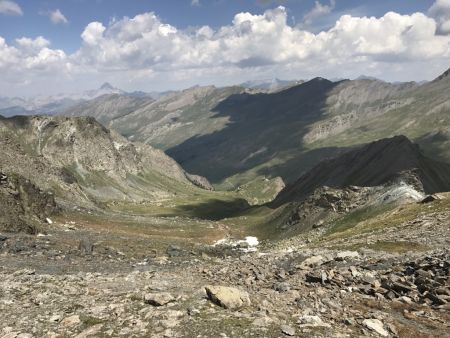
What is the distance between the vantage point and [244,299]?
23.4 metres

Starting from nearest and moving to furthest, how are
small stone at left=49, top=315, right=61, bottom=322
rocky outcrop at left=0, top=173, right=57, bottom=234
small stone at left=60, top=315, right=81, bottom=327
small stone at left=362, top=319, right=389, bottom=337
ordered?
small stone at left=362, top=319, right=389, bottom=337
small stone at left=60, top=315, right=81, bottom=327
small stone at left=49, top=315, right=61, bottom=322
rocky outcrop at left=0, top=173, right=57, bottom=234

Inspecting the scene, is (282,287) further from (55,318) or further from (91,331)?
(55,318)

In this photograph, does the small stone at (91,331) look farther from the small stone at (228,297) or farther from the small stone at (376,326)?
the small stone at (376,326)

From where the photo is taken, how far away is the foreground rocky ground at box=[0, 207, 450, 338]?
2072 centimetres

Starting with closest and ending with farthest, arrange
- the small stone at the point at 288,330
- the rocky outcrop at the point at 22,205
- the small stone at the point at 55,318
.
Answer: the small stone at the point at 288,330
the small stone at the point at 55,318
the rocky outcrop at the point at 22,205

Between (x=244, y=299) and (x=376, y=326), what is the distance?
668 centimetres

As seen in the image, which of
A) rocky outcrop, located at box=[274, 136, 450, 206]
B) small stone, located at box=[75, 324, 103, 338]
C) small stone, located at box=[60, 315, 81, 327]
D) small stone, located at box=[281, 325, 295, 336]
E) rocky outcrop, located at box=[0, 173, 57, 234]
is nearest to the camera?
small stone, located at box=[281, 325, 295, 336]

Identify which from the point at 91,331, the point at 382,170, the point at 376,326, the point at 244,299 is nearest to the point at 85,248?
the point at 91,331

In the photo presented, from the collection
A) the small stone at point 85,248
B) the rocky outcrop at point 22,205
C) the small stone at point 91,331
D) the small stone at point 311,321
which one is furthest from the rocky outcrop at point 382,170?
the small stone at point 91,331

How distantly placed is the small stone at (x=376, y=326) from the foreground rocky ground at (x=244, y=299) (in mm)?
53

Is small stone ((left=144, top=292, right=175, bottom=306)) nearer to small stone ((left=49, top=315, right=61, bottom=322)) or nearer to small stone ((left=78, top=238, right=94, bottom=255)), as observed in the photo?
small stone ((left=49, top=315, right=61, bottom=322))

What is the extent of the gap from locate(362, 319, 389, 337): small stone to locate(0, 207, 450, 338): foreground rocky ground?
0.17 feet

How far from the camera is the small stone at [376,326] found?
65.9 feet

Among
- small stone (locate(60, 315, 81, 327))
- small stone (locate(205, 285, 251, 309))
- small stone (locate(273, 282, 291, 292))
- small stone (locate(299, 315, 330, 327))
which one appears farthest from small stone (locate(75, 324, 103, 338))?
small stone (locate(273, 282, 291, 292))
